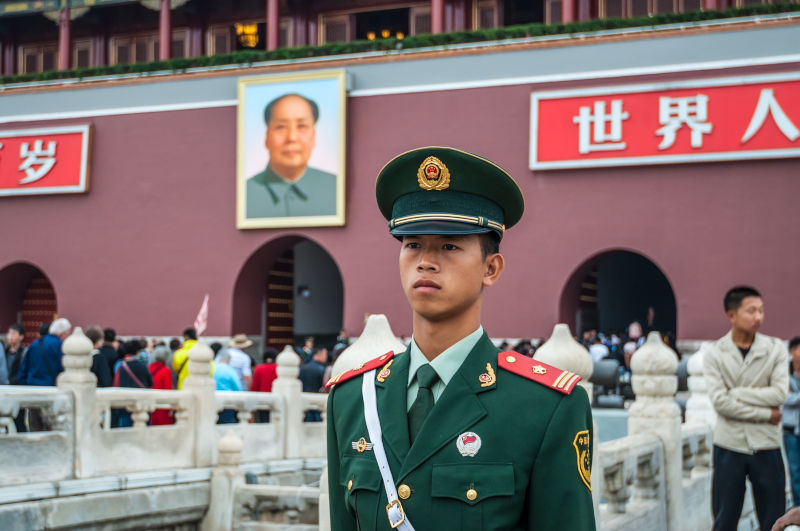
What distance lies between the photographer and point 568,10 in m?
15.3

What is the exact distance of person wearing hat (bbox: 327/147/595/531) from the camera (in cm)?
195

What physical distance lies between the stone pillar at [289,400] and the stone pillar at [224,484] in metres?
1.31

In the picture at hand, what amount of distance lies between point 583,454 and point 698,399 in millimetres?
7011

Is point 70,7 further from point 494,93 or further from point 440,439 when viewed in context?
point 440,439

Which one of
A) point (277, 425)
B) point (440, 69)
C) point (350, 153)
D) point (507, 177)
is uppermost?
point (440, 69)

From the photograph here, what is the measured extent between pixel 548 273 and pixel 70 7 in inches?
406

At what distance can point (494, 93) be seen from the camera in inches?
587

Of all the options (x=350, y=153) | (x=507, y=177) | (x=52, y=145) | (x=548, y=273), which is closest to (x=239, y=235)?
(x=350, y=153)

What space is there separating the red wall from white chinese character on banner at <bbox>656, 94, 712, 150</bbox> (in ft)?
1.34

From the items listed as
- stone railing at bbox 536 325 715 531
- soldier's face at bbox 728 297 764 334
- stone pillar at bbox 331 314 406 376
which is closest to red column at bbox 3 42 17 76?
stone railing at bbox 536 325 715 531

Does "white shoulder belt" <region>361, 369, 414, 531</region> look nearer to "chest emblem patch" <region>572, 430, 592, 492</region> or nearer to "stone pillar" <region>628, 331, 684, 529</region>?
"chest emblem patch" <region>572, 430, 592, 492</region>

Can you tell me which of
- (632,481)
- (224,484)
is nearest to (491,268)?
(632,481)

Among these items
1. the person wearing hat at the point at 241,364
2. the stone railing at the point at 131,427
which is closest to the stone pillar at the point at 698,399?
the stone railing at the point at 131,427

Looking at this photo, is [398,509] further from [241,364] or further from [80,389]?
[241,364]
